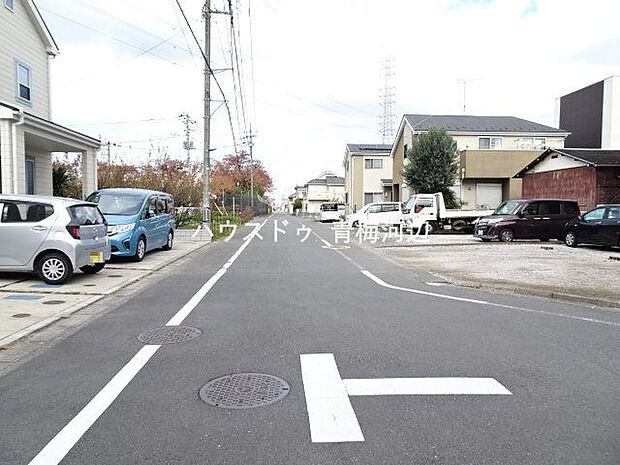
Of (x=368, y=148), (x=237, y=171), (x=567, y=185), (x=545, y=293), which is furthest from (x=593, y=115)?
(x=545, y=293)

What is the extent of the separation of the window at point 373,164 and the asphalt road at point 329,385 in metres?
43.5

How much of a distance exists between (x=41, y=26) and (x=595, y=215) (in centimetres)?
2128

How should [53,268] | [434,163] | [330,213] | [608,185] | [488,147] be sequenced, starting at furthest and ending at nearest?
[330,213], [488,147], [434,163], [608,185], [53,268]

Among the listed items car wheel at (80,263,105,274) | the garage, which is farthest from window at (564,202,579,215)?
car wheel at (80,263,105,274)

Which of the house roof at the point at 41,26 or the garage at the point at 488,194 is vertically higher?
the house roof at the point at 41,26

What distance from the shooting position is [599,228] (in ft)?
54.0

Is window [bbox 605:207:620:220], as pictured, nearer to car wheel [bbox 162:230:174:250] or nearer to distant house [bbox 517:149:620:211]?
distant house [bbox 517:149:620:211]

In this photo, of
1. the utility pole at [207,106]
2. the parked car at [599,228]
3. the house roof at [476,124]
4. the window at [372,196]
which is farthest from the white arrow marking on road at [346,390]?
the window at [372,196]

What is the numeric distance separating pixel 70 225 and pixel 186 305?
3.12 meters

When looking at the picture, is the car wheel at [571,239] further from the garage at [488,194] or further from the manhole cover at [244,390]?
the manhole cover at [244,390]

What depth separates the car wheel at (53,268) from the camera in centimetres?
945

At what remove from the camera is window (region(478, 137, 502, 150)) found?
3522cm

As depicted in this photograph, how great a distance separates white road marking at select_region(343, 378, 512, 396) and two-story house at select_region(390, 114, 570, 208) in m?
29.0

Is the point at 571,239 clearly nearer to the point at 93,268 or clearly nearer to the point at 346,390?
the point at 93,268
